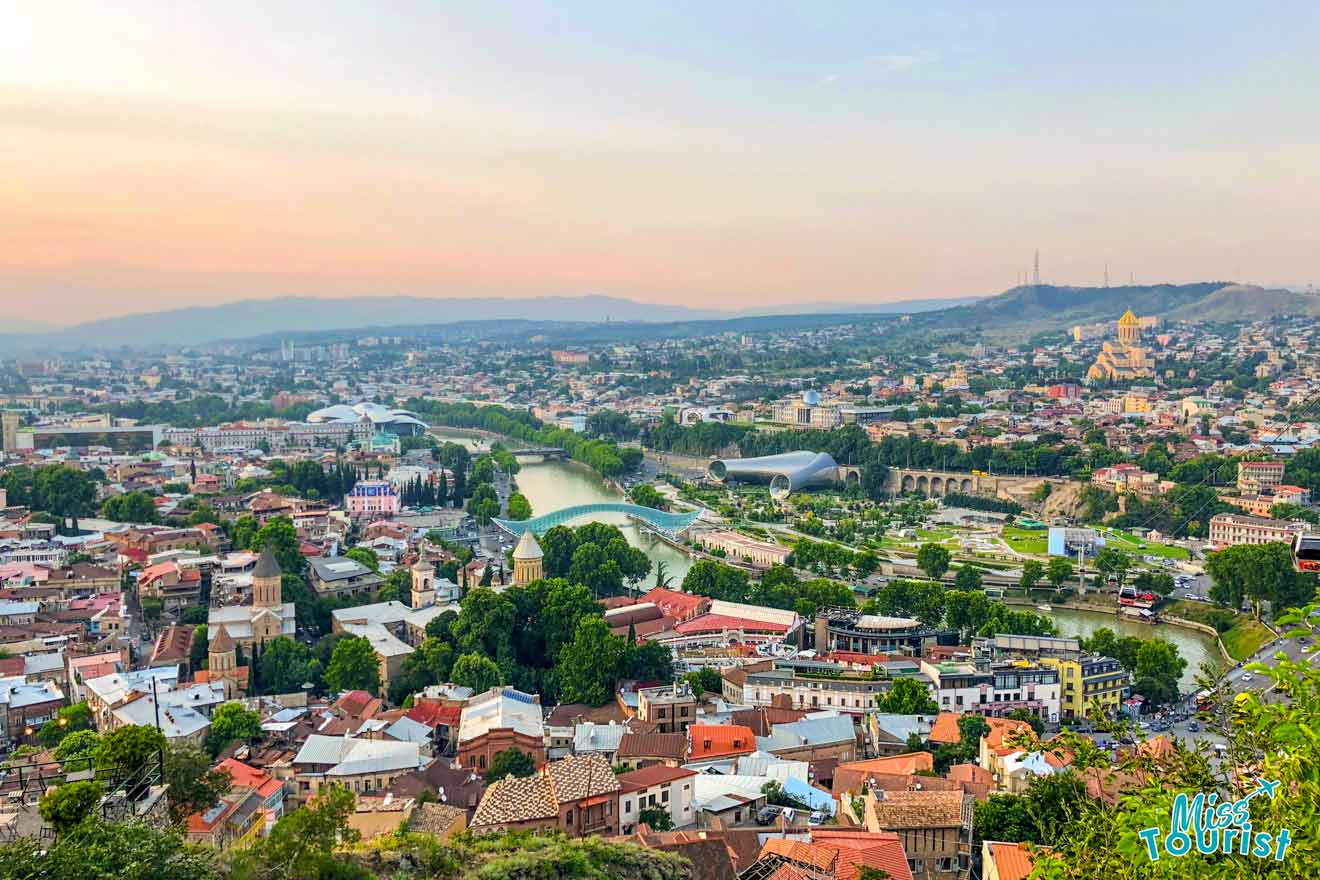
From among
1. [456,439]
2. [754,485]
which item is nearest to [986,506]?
[754,485]

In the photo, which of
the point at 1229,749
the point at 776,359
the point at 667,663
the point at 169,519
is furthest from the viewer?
the point at 776,359

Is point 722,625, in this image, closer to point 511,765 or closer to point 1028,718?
point 1028,718

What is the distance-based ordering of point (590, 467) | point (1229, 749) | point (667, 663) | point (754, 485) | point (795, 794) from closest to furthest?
point (1229, 749) < point (795, 794) < point (667, 663) < point (754, 485) < point (590, 467)

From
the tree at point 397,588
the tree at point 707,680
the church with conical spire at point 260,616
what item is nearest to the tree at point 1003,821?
the tree at point 707,680

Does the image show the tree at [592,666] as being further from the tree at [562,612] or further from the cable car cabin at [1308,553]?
the cable car cabin at [1308,553]

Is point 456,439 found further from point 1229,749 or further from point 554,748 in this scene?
point 1229,749

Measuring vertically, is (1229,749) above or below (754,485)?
above
